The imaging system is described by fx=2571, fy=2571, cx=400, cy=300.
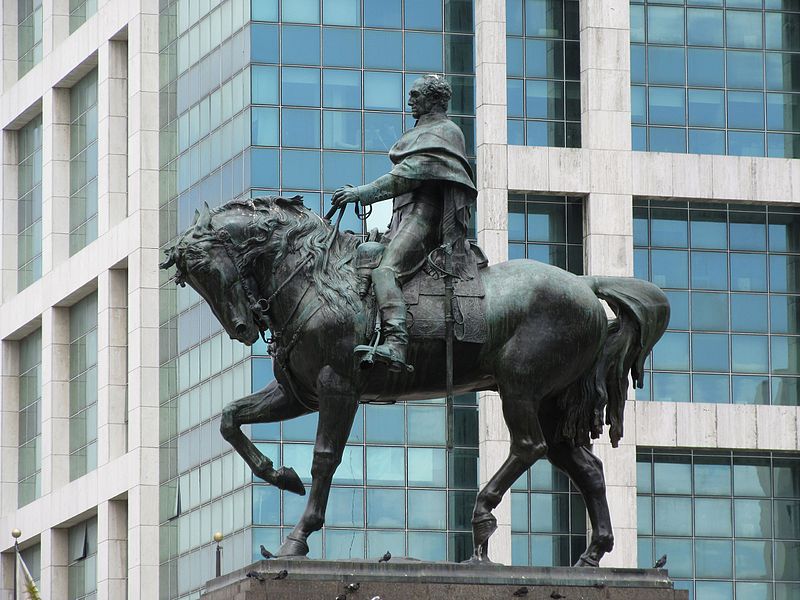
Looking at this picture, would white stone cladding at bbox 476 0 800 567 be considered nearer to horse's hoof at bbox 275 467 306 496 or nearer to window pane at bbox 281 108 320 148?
window pane at bbox 281 108 320 148

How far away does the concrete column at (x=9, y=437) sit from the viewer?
97.2 meters

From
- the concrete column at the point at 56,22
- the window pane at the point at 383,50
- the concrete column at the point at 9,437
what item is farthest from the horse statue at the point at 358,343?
the concrete column at the point at 9,437

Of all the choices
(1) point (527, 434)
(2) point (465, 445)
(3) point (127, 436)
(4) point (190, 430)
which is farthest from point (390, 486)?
(1) point (527, 434)

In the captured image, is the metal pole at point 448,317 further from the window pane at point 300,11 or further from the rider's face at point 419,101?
the window pane at point 300,11

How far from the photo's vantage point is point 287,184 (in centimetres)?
7756

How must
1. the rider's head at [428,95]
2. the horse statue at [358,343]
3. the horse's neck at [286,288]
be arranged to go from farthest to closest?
the rider's head at [428,95] < the horse's neck at [286,288] < the horse statue at [358,343]

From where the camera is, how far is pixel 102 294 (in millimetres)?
89250

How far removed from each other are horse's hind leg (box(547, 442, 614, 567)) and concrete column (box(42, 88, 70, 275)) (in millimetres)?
67514

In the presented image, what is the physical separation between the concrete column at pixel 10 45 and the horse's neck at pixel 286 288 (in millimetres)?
74631

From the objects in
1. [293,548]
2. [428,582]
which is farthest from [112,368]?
[428,582]

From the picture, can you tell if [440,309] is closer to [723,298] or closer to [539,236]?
[539,236]

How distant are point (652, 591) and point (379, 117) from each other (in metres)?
52.2

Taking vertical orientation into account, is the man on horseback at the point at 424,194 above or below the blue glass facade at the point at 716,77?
below

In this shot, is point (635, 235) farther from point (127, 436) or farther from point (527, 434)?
point (527, 434)
